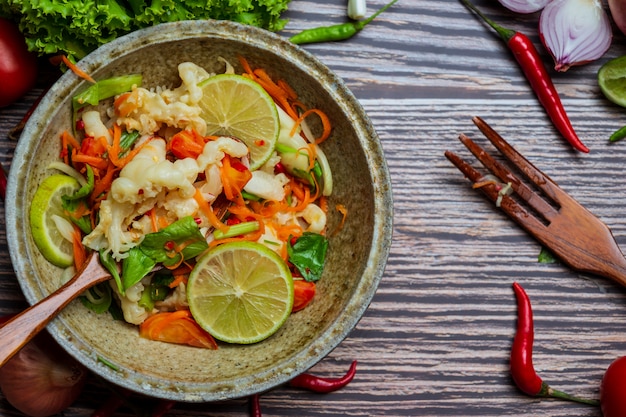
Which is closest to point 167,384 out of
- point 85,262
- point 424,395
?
point 85,262

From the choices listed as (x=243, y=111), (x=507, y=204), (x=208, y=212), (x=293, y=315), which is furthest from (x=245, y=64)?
(x=507, y=204)

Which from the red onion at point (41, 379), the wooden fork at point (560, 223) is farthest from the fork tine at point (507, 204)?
the red onion at point (41, 379)

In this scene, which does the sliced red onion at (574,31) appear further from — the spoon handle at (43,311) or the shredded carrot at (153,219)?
the spoon handle at (43,311)

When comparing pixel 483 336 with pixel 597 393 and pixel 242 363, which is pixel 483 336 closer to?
pixel 597 393

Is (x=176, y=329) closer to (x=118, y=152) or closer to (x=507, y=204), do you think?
(x=118, y=152)

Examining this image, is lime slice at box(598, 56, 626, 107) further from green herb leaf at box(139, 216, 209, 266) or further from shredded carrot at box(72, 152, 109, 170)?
shredded carrot at box(72, 152, 109, 170)

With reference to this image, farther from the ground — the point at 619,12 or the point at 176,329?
the point at 619,12
